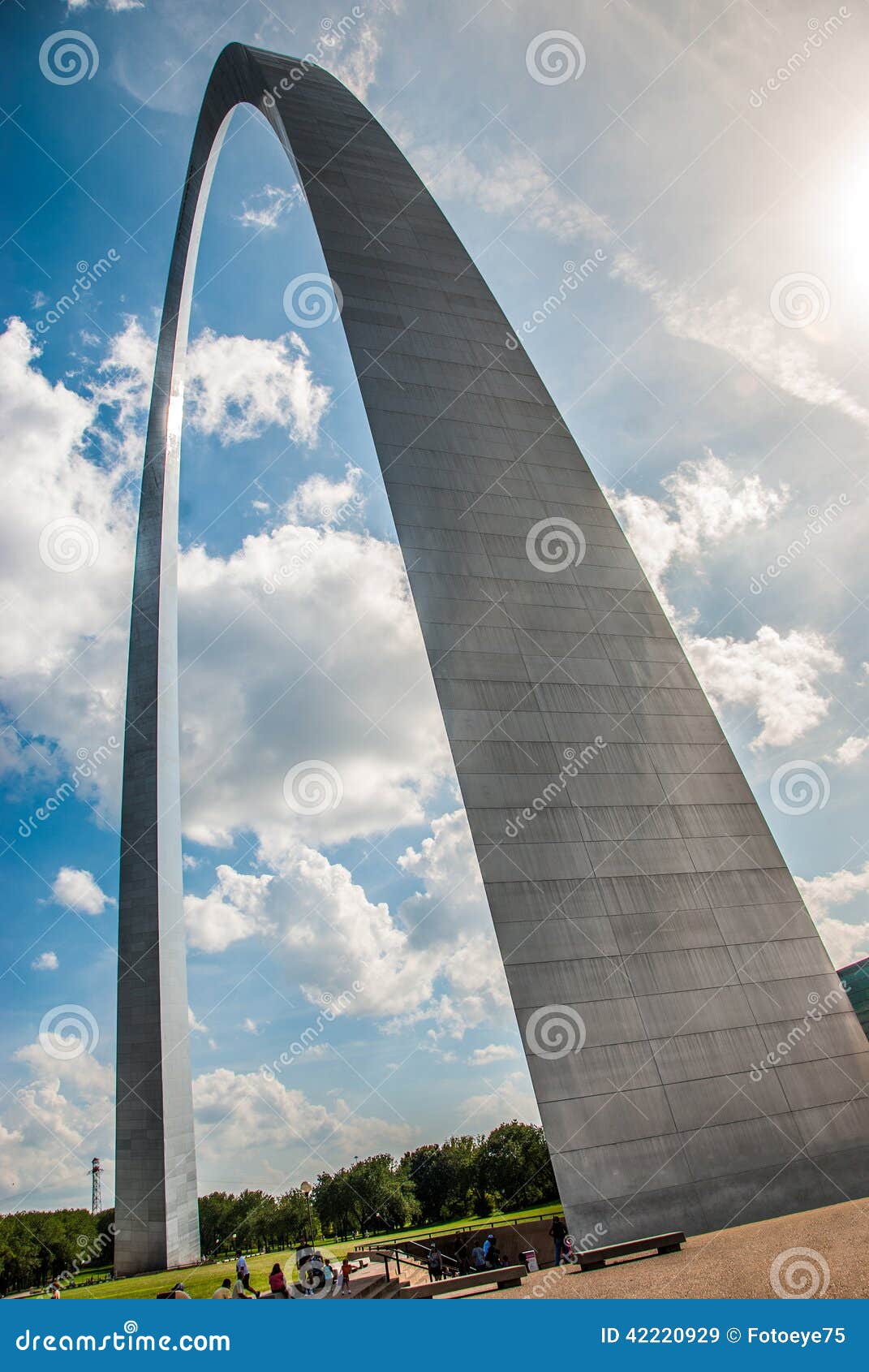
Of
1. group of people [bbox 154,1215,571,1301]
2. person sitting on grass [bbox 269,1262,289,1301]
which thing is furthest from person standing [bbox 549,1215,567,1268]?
person sitting on grass [bbox 269,1262,289,1301]

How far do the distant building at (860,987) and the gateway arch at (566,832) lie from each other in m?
59.8

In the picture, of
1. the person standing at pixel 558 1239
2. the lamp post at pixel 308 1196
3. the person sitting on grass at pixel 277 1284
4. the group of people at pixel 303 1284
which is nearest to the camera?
the person sitting on grass at pixel 277 1284

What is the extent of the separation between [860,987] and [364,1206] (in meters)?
63.6

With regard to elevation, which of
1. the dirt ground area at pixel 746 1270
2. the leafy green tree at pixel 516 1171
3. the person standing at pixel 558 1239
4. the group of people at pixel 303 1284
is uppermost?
the leafy green tree at pixel 516 1171

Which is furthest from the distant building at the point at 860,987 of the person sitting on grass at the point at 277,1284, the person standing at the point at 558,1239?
the person sitting on grass at the point at 277,1284

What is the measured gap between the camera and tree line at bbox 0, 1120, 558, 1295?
77.4 metres

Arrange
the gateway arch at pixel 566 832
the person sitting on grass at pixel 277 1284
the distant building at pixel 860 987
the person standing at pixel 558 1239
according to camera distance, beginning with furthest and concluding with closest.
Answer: the distant building at pixel 860 987, the person standing at pixel 558 1239, the gateway arch at pixel 566 832, the person sitting on grass at pixel 277 1284

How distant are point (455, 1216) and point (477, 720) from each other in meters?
104

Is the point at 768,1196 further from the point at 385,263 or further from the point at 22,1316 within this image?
the point at 385,263

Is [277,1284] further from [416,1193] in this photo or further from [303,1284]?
[416,1193]

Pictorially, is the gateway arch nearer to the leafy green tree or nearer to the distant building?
the distant building

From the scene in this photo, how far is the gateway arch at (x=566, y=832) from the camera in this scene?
13.0 meters

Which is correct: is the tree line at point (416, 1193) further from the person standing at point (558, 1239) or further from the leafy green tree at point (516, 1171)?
the person standing at point (558, 1239)

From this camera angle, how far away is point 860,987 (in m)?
65.7
